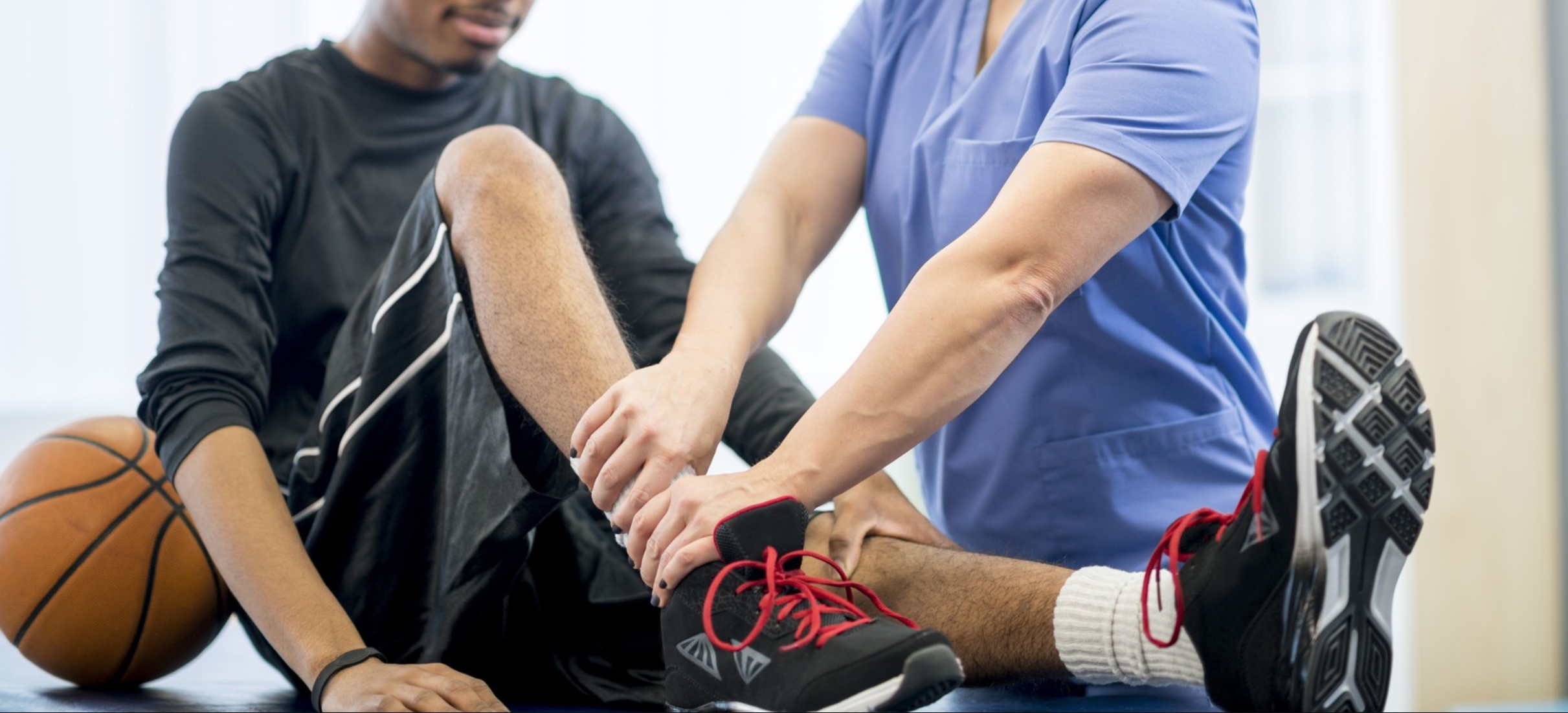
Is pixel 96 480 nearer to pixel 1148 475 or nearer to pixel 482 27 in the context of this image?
pixel 482 27

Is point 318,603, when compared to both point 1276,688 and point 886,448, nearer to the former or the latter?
point 886,448

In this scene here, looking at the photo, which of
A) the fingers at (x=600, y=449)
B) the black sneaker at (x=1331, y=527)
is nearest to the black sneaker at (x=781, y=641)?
the fingers at (x=600, y=449)

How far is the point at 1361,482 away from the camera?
780 millimetres

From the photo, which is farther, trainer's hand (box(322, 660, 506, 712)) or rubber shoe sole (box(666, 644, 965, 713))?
trainer's hand (box(322, 660, 506, 712))

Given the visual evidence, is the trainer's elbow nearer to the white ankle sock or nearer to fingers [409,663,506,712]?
the white ankle sock

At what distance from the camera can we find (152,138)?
2.98m

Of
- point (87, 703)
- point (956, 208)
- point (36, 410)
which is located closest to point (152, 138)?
point (36, 410)

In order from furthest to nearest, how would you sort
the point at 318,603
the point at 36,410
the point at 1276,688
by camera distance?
the point at 36,410 → the point at 318,603 → the point at 1276,688

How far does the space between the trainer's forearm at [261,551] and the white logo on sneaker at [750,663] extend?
1.34ft

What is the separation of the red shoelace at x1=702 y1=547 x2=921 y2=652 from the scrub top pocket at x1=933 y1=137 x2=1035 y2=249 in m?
0.43

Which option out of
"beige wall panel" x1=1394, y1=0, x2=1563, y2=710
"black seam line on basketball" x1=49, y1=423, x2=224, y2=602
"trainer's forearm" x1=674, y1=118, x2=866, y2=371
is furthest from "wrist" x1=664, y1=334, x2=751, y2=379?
"beige wall panel" x1=1394, y1=0, x2=1563, y2=710

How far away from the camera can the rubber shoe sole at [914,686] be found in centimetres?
75

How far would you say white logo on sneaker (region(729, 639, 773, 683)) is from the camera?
819 mm

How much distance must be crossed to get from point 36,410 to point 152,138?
75cm
